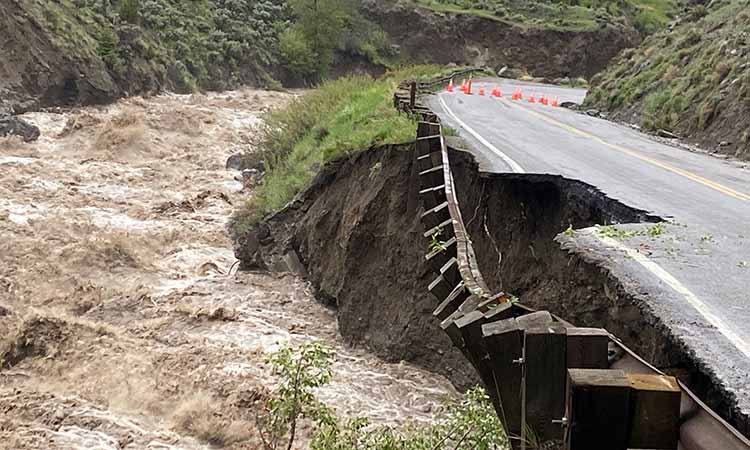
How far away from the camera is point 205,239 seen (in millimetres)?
17859

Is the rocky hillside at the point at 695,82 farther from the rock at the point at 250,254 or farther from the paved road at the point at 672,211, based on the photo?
the rock at the point at 250,254

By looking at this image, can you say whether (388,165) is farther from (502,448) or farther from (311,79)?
(311,79)

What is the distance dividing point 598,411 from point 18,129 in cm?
2620

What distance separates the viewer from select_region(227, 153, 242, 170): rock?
24188 millimetres

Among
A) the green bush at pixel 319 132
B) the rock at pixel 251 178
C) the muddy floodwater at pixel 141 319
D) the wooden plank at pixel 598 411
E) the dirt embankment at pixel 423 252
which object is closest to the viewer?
the wooden plank at pixel 598 411

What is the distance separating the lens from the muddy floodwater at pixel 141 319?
32.6 feet

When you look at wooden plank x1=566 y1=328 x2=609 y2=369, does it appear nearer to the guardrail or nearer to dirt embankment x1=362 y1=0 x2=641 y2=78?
the guardrail

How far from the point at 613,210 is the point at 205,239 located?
473 inches

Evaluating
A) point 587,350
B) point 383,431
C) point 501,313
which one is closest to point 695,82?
point 383,431

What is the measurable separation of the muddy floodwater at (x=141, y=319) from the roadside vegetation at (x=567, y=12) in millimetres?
38454

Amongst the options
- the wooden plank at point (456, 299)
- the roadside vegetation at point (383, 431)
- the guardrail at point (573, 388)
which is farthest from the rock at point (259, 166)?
the guardrail at point (573, 388)

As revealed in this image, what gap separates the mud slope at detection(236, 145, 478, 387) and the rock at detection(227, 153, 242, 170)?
9471 mm

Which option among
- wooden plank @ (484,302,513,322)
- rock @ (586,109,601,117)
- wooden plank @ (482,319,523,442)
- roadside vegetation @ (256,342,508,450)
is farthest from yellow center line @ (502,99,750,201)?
wooden plank @ (482,319,523,442)

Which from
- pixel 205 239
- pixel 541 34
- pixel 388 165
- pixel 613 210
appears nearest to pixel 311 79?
pixel 541 34
